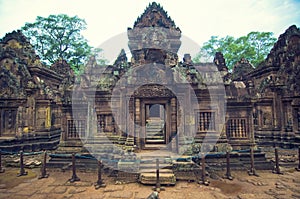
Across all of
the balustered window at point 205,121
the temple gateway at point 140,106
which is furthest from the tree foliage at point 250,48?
the balustered window at point 205,121

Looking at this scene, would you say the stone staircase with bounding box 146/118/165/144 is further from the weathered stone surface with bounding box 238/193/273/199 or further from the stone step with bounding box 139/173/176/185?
the weathered stone surface with bounding box 238/193/273/199

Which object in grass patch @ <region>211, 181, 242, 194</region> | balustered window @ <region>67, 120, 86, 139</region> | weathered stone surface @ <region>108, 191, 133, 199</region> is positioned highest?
balustered window @ <region>67, 120, 86, 139</region>

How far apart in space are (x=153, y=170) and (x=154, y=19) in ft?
40.2

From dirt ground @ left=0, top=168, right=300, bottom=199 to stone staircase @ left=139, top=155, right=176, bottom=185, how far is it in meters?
0.25

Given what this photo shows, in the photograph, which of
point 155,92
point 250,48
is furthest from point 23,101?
point 250,48

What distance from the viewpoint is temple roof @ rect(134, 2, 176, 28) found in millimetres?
15461

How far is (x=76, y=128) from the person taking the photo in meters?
11.0

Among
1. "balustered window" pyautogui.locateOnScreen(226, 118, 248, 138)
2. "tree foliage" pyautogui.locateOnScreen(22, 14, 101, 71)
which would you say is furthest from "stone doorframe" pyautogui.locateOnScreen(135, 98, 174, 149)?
"tree foliage" pyautogui.locateOnScreen(22, 14, 101, 71)

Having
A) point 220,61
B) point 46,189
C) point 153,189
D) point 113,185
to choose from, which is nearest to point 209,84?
point 220,61

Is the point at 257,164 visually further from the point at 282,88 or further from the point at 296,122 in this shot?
the point at 282,88

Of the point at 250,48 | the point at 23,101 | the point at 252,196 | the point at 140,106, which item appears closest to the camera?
the point at 252,196

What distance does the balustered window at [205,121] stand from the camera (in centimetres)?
1024

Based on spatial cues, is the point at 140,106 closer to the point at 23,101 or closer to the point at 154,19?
the point at 154,19

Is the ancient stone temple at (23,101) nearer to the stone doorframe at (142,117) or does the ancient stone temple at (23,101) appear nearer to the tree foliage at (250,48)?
the stone doorframe at (142,117)
